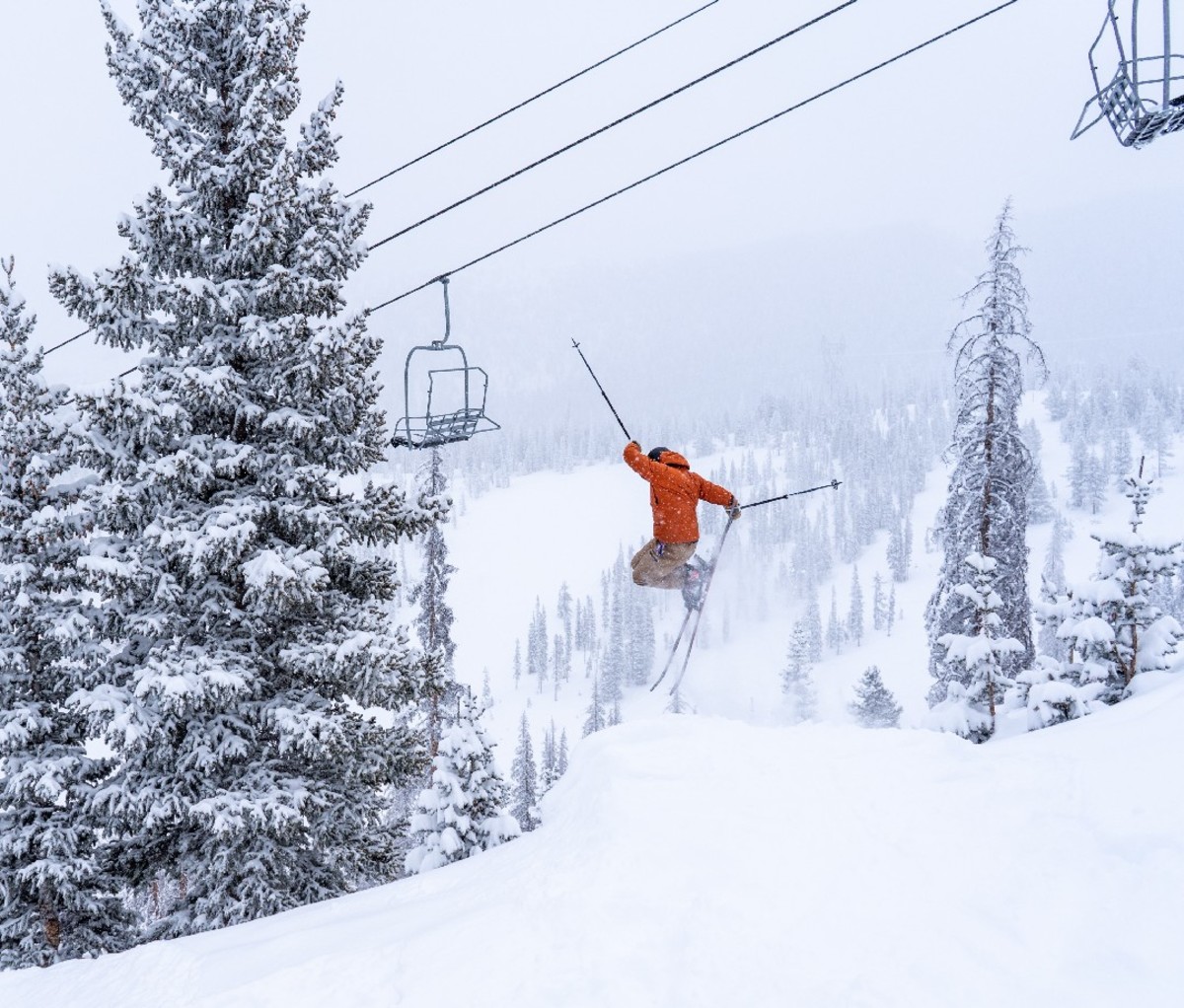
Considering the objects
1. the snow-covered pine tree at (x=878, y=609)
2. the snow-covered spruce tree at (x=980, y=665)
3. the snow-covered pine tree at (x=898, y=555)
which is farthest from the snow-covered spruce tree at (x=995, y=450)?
the snow-covered pine tree at (x=898, y=555)

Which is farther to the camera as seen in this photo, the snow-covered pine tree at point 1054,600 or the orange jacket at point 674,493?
the snow-covered pine tree at point 1054,600

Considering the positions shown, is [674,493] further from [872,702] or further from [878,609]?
[878,609]

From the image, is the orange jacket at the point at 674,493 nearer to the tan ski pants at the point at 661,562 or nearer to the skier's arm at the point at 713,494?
the skier's arm at the point at 713,494

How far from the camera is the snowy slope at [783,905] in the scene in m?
4.43

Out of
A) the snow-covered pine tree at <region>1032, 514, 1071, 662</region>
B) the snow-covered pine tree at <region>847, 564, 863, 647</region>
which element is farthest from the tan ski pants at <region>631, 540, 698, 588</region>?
the snow-covered pine tree at <region>847, 564, 863, 647</region>

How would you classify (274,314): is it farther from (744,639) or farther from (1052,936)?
(744,639)

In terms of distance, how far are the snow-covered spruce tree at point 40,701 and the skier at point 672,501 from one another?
6765 mm

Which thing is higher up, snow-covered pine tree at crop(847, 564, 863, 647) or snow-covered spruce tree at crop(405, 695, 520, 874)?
snow-covered spruce tree at crop(405, 695, 520, 874)

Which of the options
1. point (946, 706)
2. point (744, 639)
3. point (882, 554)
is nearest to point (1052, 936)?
point (946, 706)

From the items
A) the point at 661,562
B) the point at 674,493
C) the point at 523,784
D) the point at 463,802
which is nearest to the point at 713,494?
the point at 674,493

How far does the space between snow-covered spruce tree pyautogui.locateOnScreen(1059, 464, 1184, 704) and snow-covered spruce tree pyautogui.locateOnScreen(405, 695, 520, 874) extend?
9011mm

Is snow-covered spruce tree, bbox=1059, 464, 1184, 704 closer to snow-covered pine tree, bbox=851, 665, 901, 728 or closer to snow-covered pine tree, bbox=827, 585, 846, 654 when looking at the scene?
snow-covered pine tree, bbox=851, 665, 901, 728

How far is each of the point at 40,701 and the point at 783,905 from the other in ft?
35.5

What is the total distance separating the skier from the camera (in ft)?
32.2
